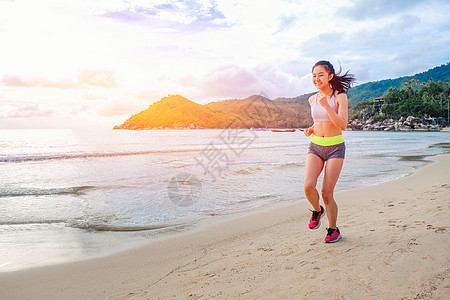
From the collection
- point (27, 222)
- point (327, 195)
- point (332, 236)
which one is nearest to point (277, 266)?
point (332, 236)

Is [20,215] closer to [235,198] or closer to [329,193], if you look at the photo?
[235,198]

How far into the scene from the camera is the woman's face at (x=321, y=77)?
370cm

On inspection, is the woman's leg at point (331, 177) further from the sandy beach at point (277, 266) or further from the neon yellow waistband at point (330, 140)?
the sandy beach at point (277, 266)

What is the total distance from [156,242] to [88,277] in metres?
1.41

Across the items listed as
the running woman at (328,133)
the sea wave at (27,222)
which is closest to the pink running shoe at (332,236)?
the running woman at (328,133)

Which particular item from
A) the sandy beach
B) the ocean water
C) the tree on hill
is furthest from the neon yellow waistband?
the tree on hill

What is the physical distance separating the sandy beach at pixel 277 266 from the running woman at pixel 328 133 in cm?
74

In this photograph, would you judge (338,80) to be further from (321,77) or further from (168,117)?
(168,117)

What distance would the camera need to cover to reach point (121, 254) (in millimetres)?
4520

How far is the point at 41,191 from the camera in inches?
382

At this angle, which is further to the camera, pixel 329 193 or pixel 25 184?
pixel 25 184

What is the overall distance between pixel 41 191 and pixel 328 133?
9712 millimetres

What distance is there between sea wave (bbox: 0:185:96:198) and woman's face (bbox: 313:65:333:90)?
8.56 m

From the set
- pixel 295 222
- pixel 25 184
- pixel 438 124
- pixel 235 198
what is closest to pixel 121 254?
pixel 295 222
